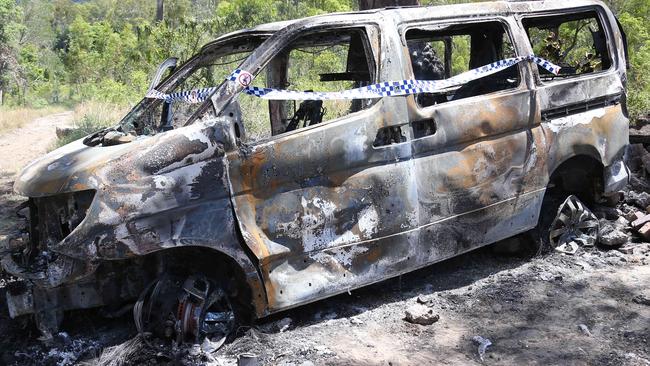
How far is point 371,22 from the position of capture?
440 cm

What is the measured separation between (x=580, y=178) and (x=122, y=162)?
411cm

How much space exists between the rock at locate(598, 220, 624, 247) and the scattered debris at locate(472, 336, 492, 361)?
2.16 meters

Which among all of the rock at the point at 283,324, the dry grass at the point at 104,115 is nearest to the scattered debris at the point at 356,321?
the rock at the point at 283,324

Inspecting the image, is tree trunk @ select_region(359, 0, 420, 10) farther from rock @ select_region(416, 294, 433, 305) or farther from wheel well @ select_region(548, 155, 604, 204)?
rock @ select_region(416, 294, 433, 305)

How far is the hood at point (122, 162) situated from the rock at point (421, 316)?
1741 millimetres

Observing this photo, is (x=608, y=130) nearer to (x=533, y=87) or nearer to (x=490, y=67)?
(x=533, y=87)

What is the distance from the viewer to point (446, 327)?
4.26 metres

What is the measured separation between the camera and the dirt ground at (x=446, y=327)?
3.79 metres

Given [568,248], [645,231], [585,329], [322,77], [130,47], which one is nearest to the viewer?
[585,329]

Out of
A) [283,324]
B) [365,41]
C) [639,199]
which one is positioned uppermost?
[365,41]

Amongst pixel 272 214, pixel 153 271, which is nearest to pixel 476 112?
pixel 272 214

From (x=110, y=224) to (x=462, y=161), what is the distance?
8.19ft

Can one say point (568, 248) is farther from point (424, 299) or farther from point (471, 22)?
point (471, 22)

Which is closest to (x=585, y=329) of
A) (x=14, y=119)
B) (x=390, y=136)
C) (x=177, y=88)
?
(x=390, y=136)
